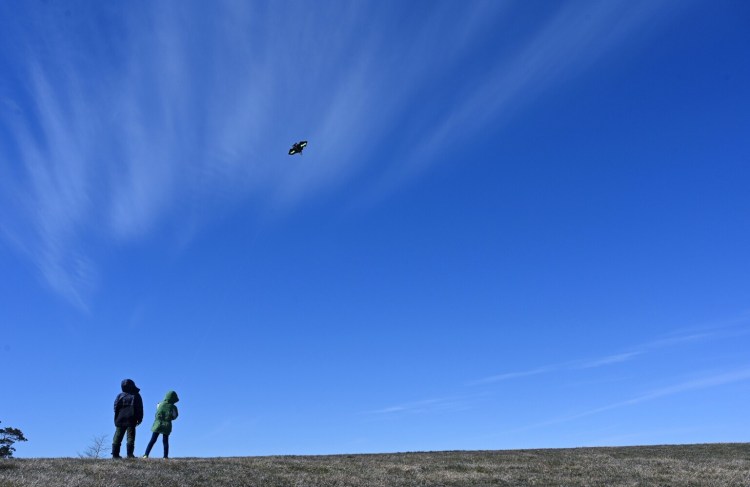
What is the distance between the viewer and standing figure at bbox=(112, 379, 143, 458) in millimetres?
20844

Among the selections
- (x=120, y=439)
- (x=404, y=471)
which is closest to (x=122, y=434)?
(x=120, y=439)

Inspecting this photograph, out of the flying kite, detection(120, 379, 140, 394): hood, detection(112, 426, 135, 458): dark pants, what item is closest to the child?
detection(112, 426, 135, 458): dark pants

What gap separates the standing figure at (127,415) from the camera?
2084 centimetres

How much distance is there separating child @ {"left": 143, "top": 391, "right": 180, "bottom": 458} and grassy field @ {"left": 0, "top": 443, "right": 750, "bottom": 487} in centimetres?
135

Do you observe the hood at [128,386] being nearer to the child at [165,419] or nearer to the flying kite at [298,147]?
the child at [165,419]

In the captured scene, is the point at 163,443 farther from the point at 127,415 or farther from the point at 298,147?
the point at 298,147

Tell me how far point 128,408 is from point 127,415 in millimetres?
255

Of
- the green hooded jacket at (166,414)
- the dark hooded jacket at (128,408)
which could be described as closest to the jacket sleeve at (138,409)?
the dark hooded jacket at (128,408)

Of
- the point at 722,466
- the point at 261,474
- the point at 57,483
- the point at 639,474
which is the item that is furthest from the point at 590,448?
the point at 57,483

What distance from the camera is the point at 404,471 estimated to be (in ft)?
65.8

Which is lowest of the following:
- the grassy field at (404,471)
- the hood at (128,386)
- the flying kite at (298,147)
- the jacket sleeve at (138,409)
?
the grassy field at (404,471)

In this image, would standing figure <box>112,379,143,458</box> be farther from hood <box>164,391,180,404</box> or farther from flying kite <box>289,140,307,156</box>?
flying kite <box>289,140,307,156</box>

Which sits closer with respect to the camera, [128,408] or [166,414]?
[128,408]

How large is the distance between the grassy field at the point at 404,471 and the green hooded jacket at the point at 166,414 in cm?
154
